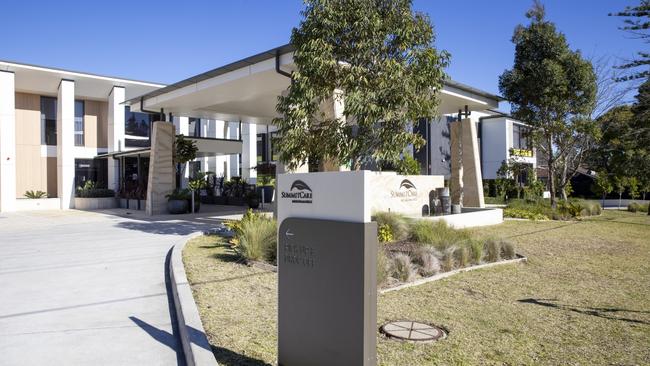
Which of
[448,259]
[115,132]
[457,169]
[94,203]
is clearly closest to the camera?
[448,259]

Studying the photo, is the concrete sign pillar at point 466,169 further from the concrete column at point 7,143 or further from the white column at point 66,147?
the concrete column at point 7,143

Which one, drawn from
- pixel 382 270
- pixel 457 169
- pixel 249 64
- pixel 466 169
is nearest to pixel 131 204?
pixel 249 64

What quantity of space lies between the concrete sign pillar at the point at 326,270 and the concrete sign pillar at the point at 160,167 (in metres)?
16.9

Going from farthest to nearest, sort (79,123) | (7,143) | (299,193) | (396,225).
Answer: (79,123)
(7,143)
(396,225)
(299,193)

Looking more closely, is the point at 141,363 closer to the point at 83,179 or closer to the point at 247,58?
the point at 247,58

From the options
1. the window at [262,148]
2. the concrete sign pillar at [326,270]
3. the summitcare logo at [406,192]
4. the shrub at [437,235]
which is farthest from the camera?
the window at [262,148]

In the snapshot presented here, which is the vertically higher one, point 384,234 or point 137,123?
point 137,123

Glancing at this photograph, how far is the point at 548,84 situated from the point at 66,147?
2351 centimetres

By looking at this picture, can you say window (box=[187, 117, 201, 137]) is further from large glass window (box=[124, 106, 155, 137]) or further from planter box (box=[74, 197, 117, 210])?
planter box (box=[74, 197, 117, 210])

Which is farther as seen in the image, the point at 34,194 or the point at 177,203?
the point at 34,194

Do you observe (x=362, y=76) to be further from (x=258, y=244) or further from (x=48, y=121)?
(x=48, y=121)

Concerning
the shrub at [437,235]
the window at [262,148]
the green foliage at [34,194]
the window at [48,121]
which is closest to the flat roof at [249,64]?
the shrub at [437,235]

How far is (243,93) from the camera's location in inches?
629

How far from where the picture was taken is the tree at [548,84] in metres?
18.1
